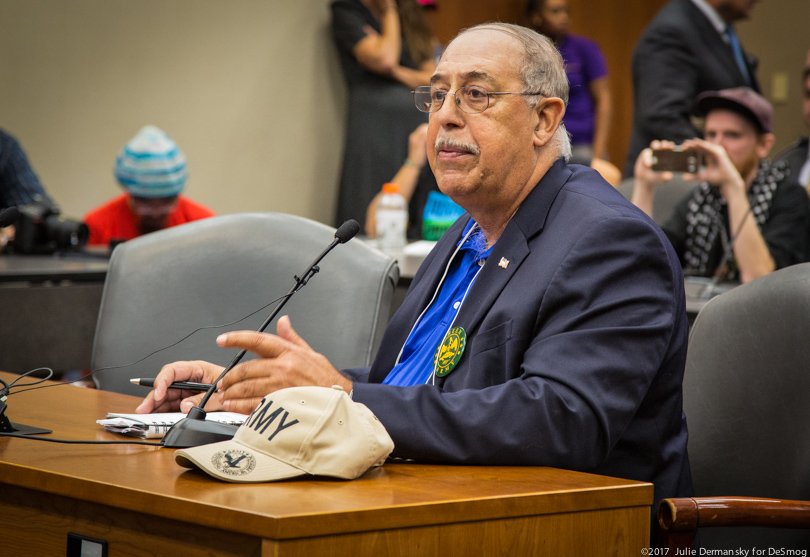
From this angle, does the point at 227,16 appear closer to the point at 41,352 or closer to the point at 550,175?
the point at 41,352

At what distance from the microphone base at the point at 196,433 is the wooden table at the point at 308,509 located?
0.04m

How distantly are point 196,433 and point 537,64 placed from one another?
791 mm

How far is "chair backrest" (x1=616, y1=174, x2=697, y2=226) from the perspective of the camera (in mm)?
3320

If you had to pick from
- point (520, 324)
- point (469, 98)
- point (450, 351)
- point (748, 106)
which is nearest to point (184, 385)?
point (450, 351)

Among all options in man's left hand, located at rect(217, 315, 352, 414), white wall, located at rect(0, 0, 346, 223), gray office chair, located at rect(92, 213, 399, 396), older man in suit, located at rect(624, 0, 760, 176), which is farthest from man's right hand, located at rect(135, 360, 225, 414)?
white wall, located at rect(0, 0, 346, 223)

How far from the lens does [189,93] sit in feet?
16.7

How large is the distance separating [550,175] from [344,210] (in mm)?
4220

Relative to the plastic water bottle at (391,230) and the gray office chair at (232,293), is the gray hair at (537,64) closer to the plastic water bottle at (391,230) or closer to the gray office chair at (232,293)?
the gray office chair at (232,293)

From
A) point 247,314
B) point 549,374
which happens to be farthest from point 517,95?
point 247,314

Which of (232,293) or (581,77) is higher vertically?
(581,77)

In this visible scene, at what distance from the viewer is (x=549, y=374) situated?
3.74ft

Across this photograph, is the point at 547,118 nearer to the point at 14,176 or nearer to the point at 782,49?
the point at 14,176

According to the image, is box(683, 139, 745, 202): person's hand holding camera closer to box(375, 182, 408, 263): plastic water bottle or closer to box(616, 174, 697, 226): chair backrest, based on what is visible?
box(616, 174, 697, 226): chair backrest

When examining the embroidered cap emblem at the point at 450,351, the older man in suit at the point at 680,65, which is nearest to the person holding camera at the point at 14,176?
the older man in suit at the point at 680,65
